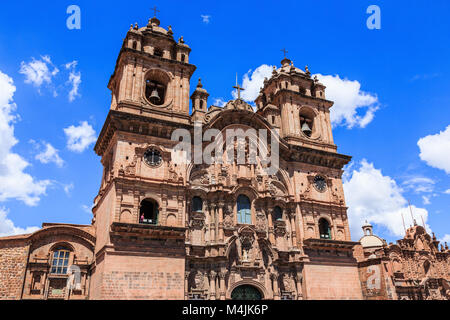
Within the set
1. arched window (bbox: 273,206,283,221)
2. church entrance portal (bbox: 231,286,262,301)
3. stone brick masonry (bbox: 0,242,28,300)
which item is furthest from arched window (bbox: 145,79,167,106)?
church entrance portal (bbox: 231,286,262,301)

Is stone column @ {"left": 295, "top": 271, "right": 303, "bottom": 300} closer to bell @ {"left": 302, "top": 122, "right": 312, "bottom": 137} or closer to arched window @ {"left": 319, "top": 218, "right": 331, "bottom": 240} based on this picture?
arched window @ {"left": 319, "top": 218, "right": 331, "bottom": 240}

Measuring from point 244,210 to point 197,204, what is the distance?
3344mm

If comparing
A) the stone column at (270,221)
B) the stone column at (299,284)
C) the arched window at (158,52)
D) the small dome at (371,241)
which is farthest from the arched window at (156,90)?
the small dome at (371,241)

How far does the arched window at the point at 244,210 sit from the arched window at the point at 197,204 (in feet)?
8.82

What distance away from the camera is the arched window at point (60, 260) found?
23.4 meters

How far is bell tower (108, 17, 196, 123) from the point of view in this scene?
2645 centimetres

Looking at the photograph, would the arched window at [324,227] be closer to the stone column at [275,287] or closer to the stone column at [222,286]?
the stone column at [275,287]

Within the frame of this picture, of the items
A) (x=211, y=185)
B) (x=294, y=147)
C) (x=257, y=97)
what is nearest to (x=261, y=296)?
(x=211, y=185)

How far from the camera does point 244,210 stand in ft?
87.3

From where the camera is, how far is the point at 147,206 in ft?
82.4

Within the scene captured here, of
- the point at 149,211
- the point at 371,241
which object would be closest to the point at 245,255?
the point at 149,211

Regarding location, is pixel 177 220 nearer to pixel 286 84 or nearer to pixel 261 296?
pixel 261 296
